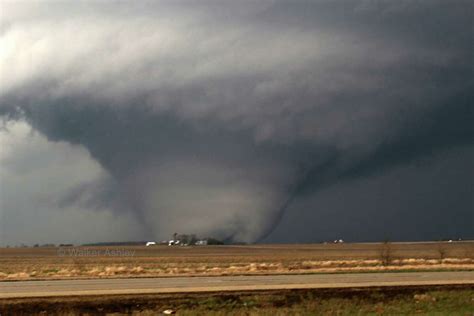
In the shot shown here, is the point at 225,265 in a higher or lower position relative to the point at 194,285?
higher

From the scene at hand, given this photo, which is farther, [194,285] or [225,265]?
[225,265]

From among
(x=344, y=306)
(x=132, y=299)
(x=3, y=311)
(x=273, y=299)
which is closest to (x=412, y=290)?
(x=344, y=306)

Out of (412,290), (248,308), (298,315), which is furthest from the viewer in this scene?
(412,290)

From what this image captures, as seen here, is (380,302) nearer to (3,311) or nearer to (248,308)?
(248,308)

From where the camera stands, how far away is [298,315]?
917 inches

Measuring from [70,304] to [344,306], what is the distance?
11.8 metres

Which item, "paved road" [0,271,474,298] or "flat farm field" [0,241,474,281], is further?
"flat farm field" [0,241,474,281]

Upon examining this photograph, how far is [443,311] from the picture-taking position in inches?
956

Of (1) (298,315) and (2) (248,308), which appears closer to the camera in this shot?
(1) (298,315)

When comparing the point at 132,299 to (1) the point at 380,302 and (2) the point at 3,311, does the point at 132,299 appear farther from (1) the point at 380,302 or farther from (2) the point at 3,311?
(1) the point at 380,302

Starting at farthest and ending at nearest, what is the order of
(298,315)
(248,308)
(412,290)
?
(412,290), (248,308), (298,315)

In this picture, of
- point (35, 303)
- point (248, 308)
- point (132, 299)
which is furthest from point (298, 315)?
point (35, 303)

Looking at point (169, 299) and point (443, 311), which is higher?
point (169, 299)

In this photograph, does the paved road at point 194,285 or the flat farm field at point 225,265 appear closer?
the paved road at point 194,285
